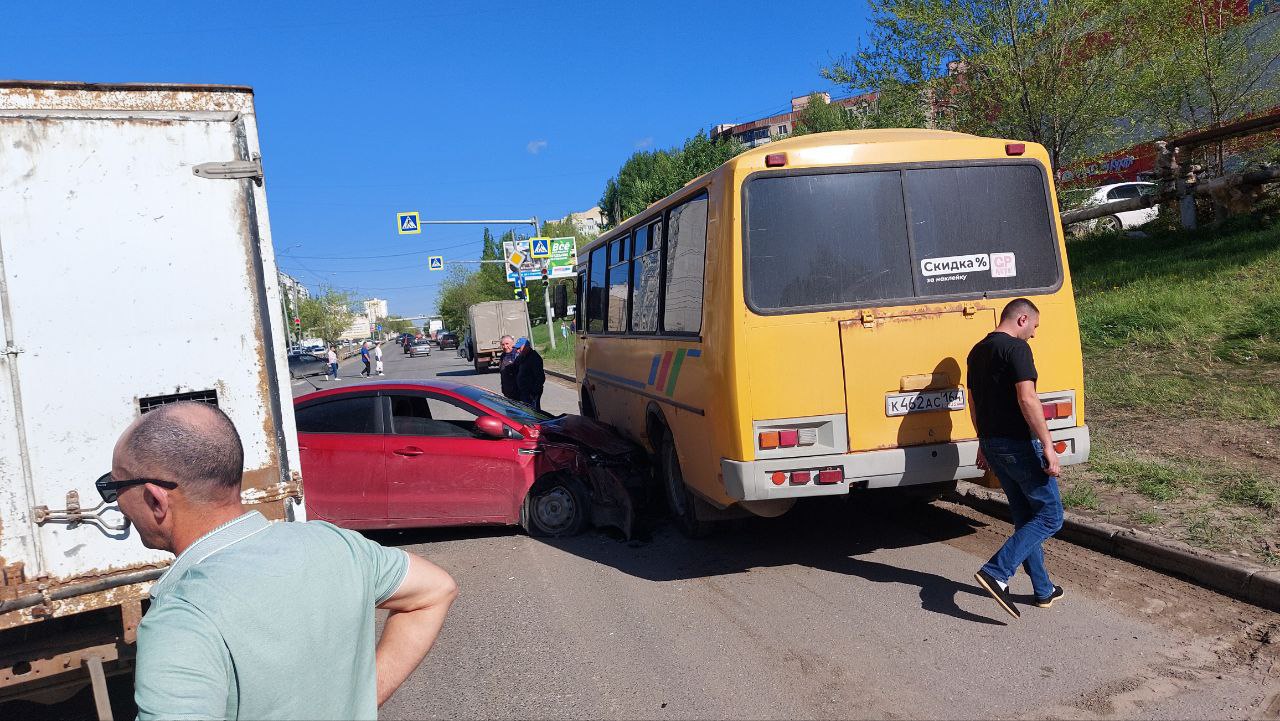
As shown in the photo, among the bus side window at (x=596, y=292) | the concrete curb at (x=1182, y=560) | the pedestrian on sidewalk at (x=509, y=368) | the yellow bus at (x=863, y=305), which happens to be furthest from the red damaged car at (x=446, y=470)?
the pedestrian on sidewalk at (x=509, y=368)

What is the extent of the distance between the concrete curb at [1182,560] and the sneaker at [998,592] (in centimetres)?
98

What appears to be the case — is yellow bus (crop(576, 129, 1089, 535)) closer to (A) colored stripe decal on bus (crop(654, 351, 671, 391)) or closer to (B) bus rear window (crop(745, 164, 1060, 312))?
(B) bus rear window (crop(745, 164, 1060, 312))

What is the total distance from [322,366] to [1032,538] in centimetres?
3975

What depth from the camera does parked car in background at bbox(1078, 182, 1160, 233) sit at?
19391 mm

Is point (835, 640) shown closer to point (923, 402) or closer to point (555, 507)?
point (923, 402)

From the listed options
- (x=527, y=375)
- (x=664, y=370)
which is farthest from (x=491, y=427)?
(x=527, y=375)

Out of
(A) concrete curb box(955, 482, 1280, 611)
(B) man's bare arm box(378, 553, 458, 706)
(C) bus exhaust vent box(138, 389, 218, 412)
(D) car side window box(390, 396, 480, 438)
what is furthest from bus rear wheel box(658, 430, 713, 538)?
(B) man's bare arm box(378, 553, 458, 706)

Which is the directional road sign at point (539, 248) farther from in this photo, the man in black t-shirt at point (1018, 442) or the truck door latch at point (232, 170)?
the truck door latch at point (232, 170)

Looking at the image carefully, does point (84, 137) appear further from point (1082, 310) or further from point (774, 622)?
point (1082, 310)

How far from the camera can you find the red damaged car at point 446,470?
7.77 meters

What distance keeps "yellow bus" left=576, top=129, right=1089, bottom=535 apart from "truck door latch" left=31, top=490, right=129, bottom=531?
347 cm

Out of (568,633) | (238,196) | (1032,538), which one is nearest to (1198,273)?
(1032,538)

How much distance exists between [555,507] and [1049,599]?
→ 414cm

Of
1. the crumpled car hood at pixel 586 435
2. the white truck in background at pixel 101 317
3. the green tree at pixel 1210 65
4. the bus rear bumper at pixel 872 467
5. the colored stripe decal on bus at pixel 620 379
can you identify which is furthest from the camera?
the green tree at pixel 1210 65
